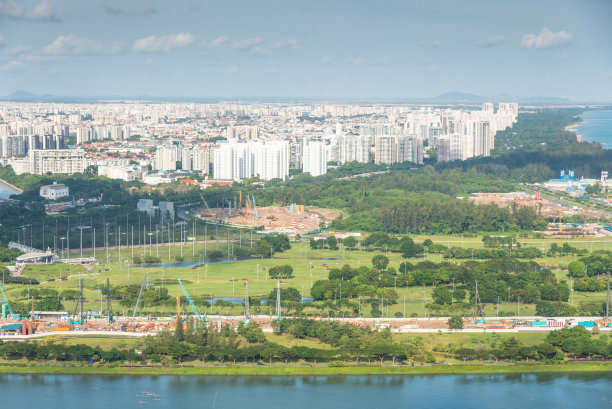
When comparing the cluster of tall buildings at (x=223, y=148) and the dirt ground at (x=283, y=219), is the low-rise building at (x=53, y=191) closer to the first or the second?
the cluster of tall buildings at (x=223, y=148)

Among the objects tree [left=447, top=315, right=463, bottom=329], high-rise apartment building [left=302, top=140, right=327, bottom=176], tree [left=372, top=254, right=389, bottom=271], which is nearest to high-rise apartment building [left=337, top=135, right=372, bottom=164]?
high-rise apartment building [left=302, top=140, right=327, bottom=176]

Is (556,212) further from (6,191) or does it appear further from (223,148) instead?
(6,191)

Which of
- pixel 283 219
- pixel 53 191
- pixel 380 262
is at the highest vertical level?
pixel 53 191

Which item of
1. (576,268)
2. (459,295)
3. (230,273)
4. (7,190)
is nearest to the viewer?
(459,295)

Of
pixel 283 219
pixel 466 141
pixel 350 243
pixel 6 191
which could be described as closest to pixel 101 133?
pixel 6 191

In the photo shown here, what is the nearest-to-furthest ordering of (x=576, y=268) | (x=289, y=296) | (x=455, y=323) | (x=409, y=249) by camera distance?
(x=455, y=323), (x=289, y=296), (x=576, y=268), (x=409, y=249)

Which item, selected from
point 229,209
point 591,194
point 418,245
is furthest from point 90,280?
point 591,194
